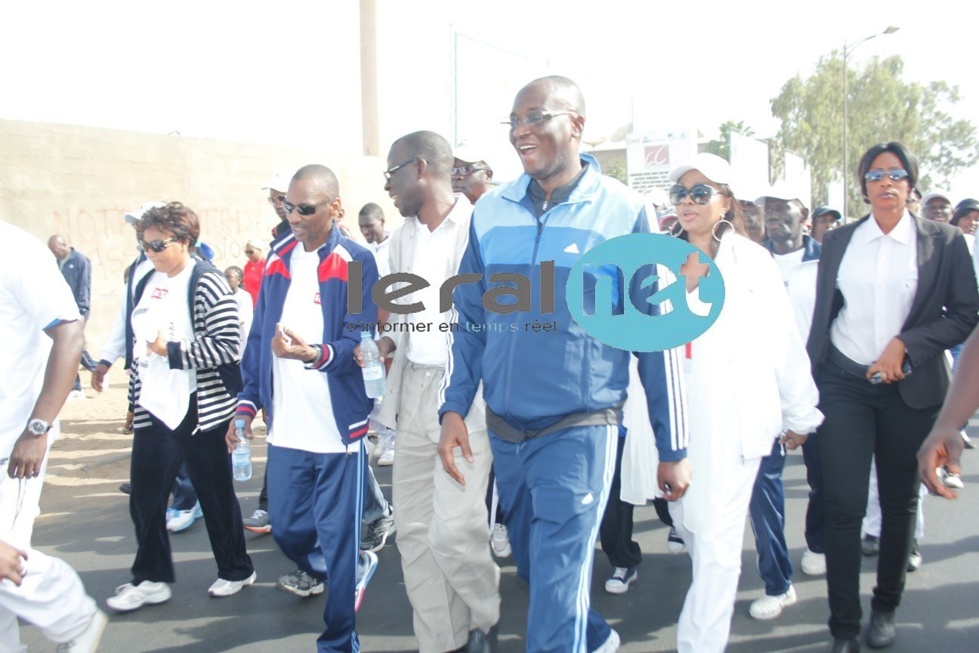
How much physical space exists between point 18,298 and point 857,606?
3.69 meters

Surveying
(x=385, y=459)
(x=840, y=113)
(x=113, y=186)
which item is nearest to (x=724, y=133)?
(x=840, y=113)

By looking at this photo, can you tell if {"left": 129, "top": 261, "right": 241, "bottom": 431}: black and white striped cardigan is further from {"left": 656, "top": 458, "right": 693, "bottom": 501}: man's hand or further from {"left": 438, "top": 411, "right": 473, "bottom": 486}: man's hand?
{"left": 656, "top": 458, "right": 693, "bottom": 501}: man's hand

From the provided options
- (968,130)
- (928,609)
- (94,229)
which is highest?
(968,130)

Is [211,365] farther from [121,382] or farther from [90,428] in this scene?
[121,382]

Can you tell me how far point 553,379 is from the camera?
2.76 meters

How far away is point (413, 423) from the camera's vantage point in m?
3.69

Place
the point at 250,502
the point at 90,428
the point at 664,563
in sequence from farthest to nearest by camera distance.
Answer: the point at 90,428
the point at 250,502
the point at 664,563

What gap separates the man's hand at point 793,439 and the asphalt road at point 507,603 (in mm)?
986

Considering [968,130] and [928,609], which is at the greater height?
[968,130]

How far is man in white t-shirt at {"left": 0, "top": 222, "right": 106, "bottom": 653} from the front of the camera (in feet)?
10.00

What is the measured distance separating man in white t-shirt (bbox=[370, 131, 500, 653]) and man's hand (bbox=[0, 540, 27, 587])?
4.88 ft

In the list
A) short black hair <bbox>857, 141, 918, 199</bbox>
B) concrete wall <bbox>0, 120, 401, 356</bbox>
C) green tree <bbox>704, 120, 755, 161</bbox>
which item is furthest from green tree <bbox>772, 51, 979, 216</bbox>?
short black hair <bbox>857, 141, 918, 199</bbox>

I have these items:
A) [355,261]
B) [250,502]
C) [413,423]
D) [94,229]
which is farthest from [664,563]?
[94,229]

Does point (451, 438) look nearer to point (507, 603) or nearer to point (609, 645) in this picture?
point (609, 645)
